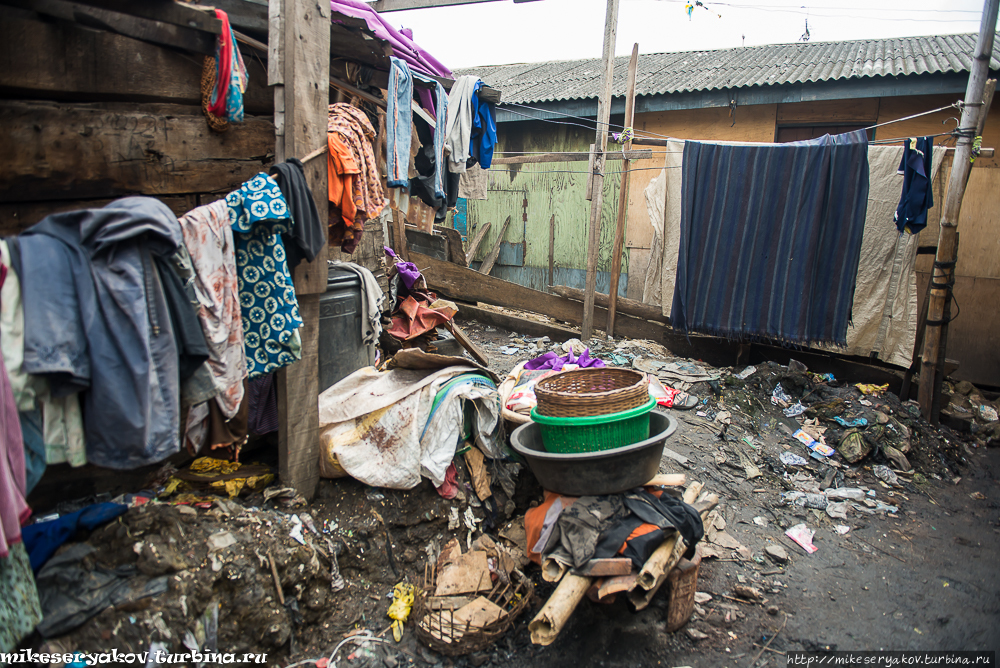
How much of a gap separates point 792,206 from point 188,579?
5.76 m

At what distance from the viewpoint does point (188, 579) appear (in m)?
2.37

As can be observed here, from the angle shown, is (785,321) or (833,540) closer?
(833,540)

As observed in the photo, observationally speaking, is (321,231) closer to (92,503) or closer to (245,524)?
(245,524)

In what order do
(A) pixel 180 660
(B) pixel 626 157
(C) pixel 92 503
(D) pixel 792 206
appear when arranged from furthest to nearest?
(B) pixel 626 157 < (D) pixel 792 206 < (C) pixel 92 503 < (A) pixel 180 660

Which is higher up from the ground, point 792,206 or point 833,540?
point 792,206

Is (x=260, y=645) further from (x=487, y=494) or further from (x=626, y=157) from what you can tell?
(x=626, y=157)

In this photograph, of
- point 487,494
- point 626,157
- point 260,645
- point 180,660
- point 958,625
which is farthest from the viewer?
point 626,157

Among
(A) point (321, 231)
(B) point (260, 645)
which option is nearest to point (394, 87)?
(A) point (321, 231)

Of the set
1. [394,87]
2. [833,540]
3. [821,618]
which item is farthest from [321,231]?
[833,540]

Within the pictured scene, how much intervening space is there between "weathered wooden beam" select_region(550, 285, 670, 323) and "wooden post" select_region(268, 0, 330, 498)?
4742 millimetres

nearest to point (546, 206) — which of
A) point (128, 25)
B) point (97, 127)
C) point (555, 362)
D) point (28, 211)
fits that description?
point (555, 362)

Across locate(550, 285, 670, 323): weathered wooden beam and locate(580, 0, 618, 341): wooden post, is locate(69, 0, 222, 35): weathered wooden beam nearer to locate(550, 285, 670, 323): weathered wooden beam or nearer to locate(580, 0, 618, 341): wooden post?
locate(580, 0, 618, 341): wooden post

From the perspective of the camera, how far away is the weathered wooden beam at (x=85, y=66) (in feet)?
7.73

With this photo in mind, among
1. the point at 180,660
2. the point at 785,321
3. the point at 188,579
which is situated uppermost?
the point at 785,321
